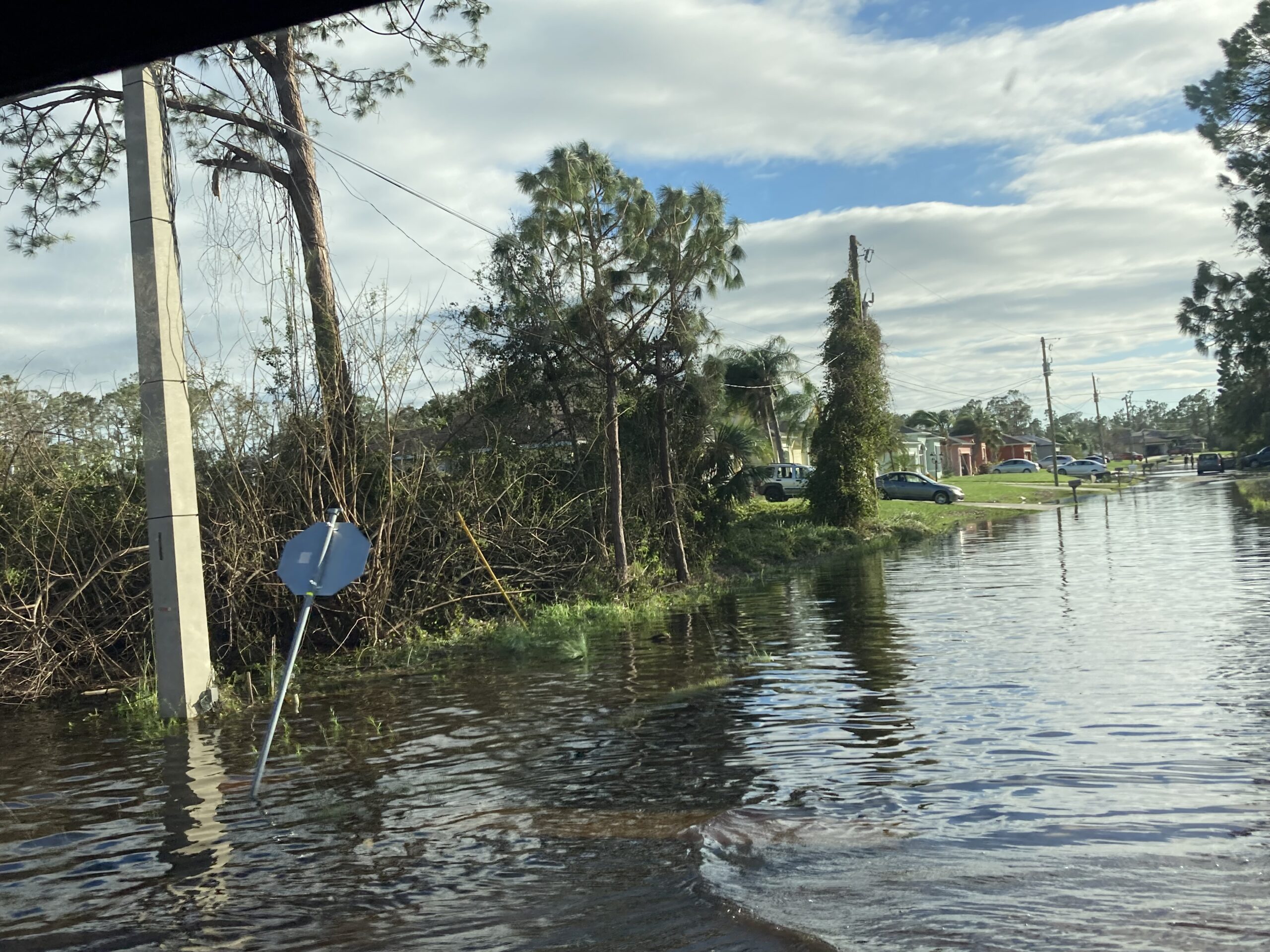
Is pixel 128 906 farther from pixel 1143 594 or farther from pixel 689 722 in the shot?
pixel 1143 594

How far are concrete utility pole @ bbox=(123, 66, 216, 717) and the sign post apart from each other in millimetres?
3593

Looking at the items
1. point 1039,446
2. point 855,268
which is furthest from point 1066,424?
point 855,268

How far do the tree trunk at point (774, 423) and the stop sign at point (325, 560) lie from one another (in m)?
41.9

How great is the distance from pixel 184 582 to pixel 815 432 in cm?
2576

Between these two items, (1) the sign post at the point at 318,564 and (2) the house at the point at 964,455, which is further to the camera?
(2) the house at the point at 964,455

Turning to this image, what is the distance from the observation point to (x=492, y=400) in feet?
70.9

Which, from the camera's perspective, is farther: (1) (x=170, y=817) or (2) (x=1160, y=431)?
(2) (x=1160, y=431)

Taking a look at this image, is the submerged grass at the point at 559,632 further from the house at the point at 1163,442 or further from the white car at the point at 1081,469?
the house at the point at 1163,442

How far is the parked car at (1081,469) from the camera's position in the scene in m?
77.9

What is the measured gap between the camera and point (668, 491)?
77.2 ft

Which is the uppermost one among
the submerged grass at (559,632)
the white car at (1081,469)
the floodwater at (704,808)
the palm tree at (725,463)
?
the palm tree at (725,463)

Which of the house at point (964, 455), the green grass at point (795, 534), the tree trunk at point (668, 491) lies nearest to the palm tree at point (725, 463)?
the green grass at point (795, 534)

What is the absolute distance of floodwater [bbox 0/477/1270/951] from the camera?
542 cm

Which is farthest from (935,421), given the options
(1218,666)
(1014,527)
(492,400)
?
(1218,666)
